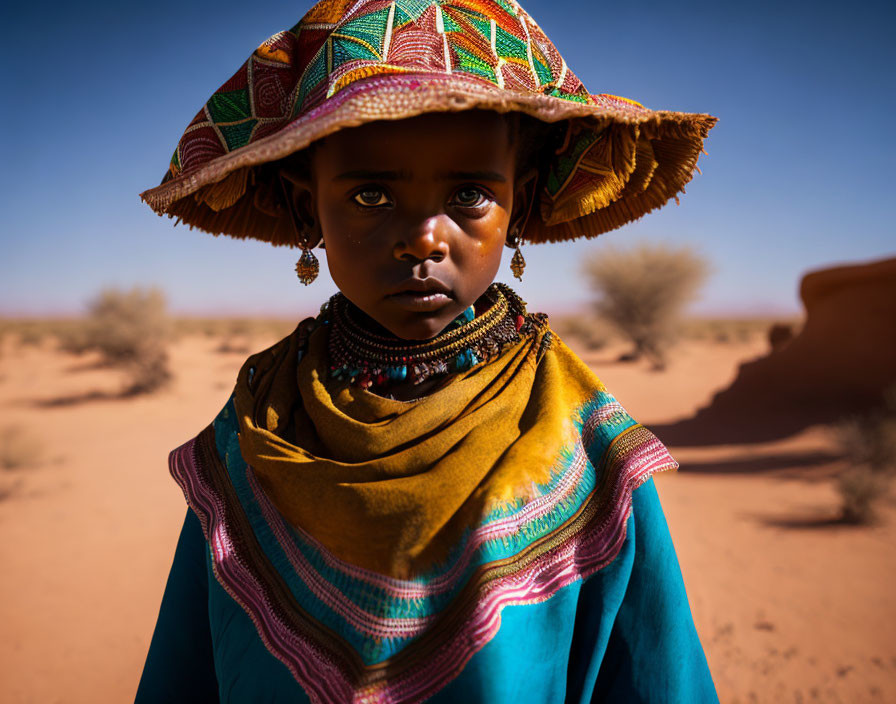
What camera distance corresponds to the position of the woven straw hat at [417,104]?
0.88 m

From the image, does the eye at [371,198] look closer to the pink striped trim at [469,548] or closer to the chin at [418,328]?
the chin at [418,328]

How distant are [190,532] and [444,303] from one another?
33.9 inches

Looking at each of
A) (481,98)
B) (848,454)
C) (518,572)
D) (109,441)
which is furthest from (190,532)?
(109,441)

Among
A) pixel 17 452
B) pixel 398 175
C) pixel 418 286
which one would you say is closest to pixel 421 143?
pixel 398 175

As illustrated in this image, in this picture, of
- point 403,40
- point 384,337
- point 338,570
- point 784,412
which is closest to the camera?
point 403,40

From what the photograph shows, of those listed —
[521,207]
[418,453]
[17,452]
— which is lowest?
[418,453]

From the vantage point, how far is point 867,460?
301 inches

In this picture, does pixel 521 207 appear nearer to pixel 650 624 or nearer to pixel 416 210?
pixel 416 210

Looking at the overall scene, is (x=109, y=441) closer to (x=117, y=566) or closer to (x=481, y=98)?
(x=117, y=566)

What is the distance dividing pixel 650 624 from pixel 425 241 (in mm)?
827

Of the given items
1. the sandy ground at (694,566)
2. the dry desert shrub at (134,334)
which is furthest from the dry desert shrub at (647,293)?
the dry desert shrub at (134,334)

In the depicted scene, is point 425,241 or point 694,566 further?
point 694,566

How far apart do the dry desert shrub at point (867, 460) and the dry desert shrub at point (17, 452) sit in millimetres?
11772

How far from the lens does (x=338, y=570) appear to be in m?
1.09
